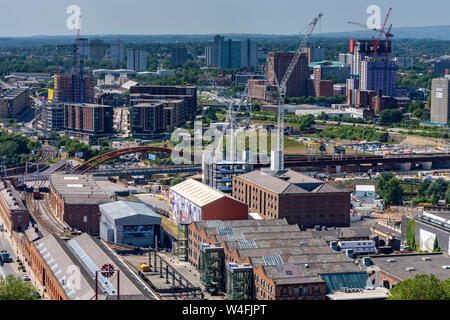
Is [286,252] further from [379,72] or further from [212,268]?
[379,72]

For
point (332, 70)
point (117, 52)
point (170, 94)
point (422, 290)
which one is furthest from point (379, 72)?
point (422, 290)

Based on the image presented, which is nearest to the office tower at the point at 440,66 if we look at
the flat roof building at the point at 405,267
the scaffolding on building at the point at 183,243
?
the scaffolding on building at the point at 183,243

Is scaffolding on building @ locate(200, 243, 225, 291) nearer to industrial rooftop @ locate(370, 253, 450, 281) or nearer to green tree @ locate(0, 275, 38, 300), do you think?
industrial rooftop @ locate(370, 253, 450, 281)

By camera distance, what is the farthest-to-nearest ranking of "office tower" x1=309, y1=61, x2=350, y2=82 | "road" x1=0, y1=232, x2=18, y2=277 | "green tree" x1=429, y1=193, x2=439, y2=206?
"office tower" x1=309, y1=61, x2=350, y2=82
"green tree" x1=429, y1=193, x2=439, y2=206
"road" x1=0, y1=232, x2=18, y2=277

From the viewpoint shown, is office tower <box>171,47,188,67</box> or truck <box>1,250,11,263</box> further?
office tower <box>171,47,188,67</box>

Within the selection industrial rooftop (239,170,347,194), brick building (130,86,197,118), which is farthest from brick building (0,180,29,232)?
brick building (130,86,197,118)

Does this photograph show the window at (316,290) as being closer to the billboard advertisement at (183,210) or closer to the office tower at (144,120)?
the billboard advertisement at (183,210)
